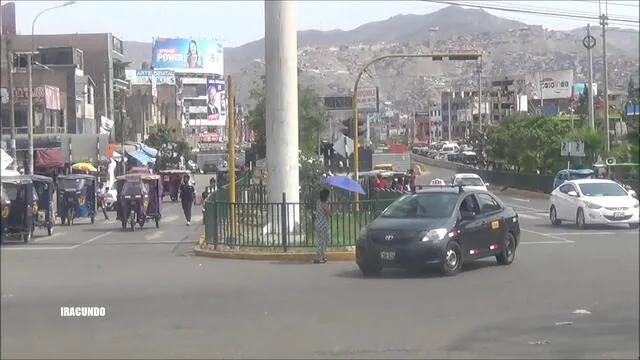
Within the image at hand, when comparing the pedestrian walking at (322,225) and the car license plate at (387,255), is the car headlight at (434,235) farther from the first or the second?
the pedestrian walking at (322,225)

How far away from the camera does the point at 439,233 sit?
1599 centimetres

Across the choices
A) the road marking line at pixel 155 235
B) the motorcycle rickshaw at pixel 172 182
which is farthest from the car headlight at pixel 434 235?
the motorcycle rickshaw at pixel 172 182

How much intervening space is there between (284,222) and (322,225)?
168 cm

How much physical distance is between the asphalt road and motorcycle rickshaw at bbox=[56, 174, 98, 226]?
15695 millimetres

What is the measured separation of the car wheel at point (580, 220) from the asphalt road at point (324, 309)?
248 inches

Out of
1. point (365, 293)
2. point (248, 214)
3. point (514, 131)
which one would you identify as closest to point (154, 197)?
point (248, 214)

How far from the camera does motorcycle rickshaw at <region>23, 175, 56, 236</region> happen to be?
92.5 feet

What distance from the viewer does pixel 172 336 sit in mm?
10414

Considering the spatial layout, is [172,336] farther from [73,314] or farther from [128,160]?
[128,160]

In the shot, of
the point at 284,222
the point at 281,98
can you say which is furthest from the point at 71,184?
the point at 284,222

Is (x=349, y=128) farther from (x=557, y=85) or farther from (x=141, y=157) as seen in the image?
(x=557, y=85)

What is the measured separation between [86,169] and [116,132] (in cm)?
3617

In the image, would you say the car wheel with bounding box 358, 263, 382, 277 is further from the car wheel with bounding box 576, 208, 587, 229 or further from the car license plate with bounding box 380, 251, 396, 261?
the car wheel with bounding box 576, 208, 587, 229

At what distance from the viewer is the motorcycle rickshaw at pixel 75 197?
111ft
